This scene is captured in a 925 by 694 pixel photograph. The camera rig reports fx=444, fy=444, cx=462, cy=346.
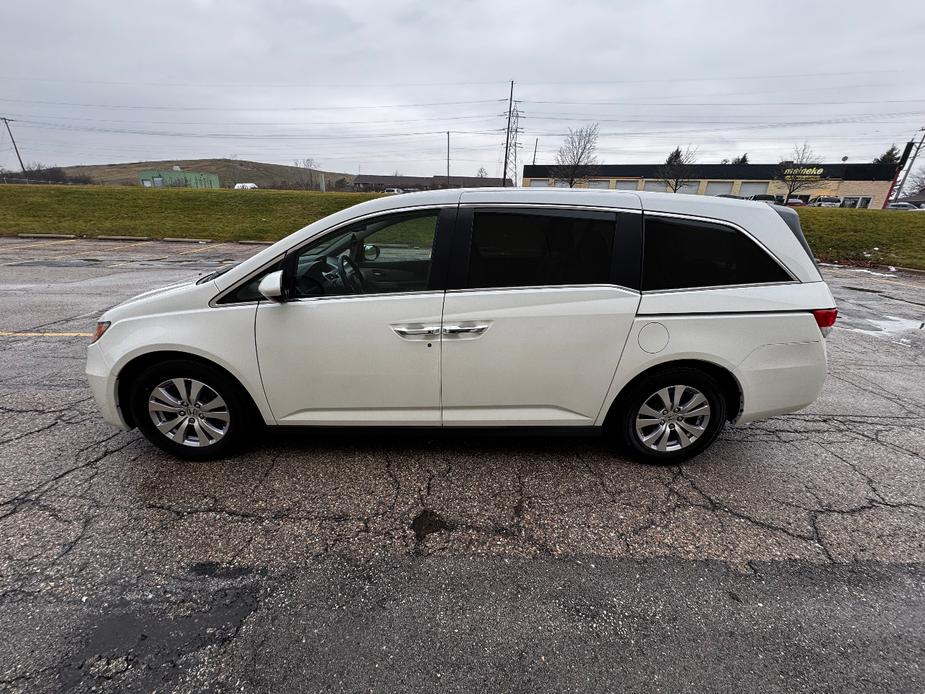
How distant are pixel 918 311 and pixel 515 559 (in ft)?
34.1

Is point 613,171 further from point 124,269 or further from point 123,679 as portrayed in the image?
point 123,679

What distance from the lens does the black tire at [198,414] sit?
111 inches

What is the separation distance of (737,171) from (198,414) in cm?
6190

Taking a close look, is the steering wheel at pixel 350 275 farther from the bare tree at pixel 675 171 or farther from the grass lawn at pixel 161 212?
the bare tree at pixel 675 171

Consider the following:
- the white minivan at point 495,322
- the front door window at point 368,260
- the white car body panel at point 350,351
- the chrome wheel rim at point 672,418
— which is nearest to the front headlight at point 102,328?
the white minivan at point 495,322

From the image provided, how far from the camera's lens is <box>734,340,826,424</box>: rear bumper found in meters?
2.81

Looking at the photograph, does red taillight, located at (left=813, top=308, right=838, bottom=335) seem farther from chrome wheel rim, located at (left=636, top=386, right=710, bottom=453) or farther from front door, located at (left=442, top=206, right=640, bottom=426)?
front door, located at (left=442, top=206, right=640, bottom=426)

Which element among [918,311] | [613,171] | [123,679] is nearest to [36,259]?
[123,679]

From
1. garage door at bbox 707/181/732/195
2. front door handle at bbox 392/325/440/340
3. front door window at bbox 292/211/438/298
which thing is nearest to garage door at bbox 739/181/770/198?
garage door at bbox 707/181/732/195

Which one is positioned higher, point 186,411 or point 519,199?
point 519,199

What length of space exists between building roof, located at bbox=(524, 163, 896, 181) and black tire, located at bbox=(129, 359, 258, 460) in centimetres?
4762

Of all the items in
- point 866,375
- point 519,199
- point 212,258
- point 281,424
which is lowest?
point 212,258

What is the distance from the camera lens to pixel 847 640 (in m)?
1.89

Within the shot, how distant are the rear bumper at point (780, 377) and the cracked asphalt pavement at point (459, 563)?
490mm
